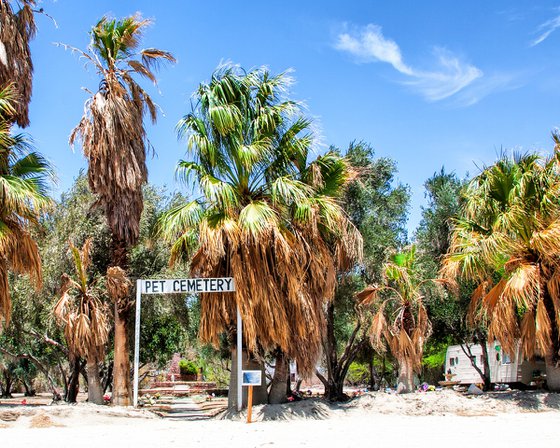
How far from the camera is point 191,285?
1235cm

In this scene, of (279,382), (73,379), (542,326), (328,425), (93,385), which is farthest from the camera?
(73,379)

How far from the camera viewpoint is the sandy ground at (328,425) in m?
8.69

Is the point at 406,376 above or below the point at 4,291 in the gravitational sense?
below

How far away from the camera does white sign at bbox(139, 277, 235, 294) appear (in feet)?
40.0

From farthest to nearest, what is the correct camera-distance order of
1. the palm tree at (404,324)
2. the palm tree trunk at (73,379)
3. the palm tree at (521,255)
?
the palm tree trunk at (73,379)
the palm tree at (404,324)
the palm tree at (521,255)

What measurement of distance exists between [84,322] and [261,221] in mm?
5324

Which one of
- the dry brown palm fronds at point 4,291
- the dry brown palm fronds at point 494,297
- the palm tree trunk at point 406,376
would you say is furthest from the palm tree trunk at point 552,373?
the dry brown palm fronds at point 4,291

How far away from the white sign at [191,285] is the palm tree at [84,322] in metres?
2.23

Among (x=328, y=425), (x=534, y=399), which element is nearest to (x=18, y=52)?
(x=328, y=425)

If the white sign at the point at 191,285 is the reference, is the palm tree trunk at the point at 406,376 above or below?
below

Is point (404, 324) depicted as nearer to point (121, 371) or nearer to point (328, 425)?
point (328, 425)

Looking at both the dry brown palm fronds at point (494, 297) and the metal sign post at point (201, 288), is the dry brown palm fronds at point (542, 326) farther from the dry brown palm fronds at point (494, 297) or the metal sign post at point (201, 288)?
the metal sign post at point (201, 288)

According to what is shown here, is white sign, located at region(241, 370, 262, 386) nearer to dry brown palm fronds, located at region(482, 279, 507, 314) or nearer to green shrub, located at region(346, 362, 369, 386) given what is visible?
dry brown palm fronds, located at region(482, 279, 507, 314)

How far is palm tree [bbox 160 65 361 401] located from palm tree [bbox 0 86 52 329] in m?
2.79
